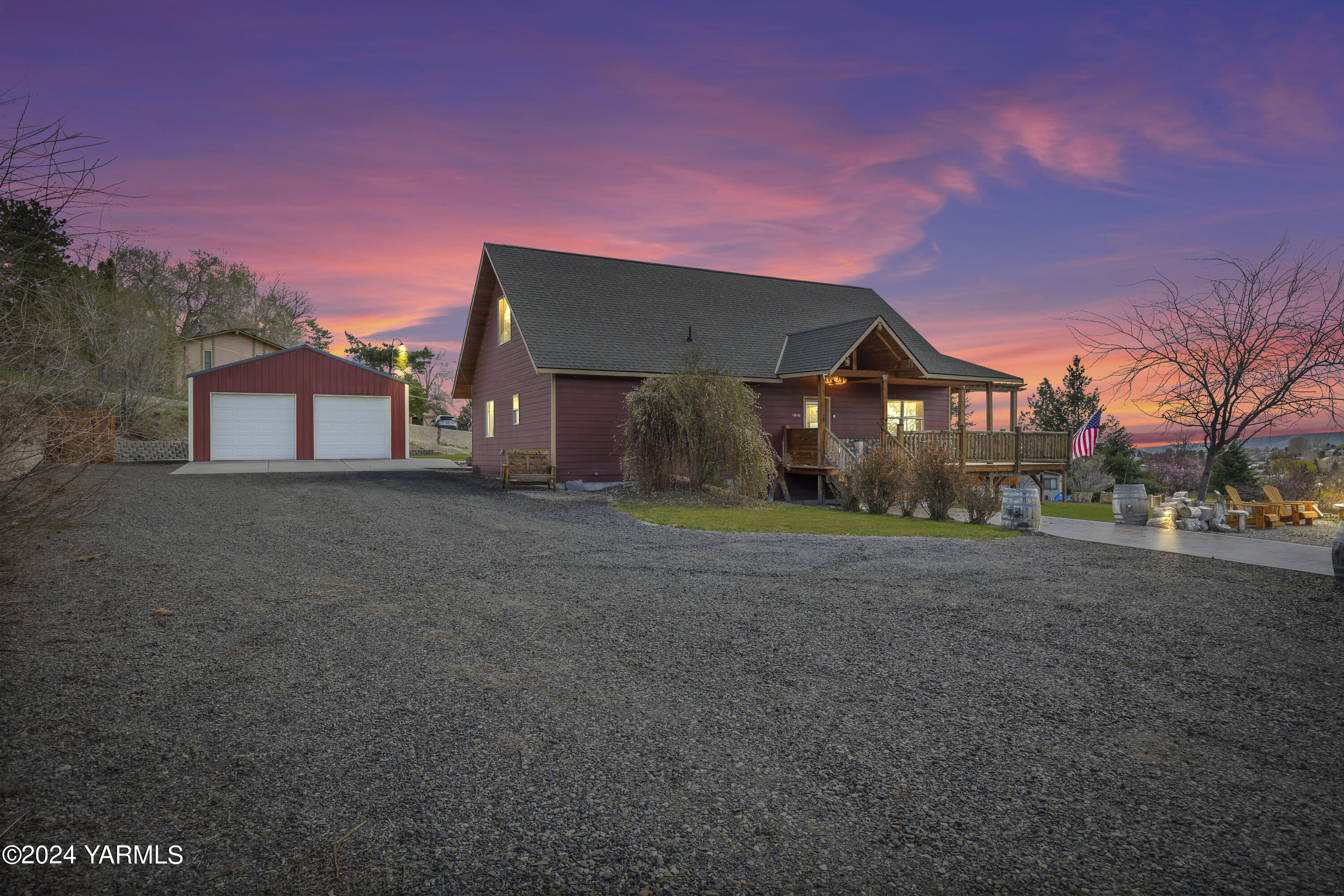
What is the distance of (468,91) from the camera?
13977 mm

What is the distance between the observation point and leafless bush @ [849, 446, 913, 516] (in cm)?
1341

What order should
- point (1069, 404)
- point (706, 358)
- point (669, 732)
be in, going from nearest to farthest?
point (669, 732)
point (706, 358)
point (1069, 404)

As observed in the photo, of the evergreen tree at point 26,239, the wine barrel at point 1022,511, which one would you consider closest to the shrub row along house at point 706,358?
the wine barrel at point 1022,511

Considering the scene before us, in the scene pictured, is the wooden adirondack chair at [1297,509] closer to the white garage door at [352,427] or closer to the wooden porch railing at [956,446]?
the wooden porch railing at [956,446]

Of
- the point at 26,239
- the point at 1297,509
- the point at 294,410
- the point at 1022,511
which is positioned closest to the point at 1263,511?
the point at 1297,509

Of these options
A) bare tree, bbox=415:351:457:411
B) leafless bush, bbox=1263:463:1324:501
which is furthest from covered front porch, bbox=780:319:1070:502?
bare tree, bbox=415:351:457:411

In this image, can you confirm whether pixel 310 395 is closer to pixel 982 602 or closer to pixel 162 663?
pixel 162 663

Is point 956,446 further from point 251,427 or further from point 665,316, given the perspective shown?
point 251,427

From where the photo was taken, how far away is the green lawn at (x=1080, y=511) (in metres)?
13.3

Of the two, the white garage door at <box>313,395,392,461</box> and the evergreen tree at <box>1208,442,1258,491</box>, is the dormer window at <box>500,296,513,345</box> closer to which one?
the white garage door at <box>313,395,392,461</box>

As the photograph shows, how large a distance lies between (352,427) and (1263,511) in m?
28.5

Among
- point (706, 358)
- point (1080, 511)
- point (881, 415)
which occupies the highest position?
point (706, 358)

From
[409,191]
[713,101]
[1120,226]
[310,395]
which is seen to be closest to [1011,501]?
[1120,226]

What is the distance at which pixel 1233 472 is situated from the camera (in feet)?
95.2
